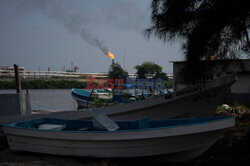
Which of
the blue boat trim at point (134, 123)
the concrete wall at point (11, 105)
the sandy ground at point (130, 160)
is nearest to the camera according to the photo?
the sandy ground at point (130, 160)

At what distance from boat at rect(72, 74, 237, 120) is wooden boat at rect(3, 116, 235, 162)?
1.16 meters

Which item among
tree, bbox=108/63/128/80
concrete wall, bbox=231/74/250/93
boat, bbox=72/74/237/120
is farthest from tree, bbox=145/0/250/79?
concrete wall, bbox=231/74/250/93

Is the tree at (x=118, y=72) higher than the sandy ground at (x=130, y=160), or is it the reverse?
the tree at (x=118, y=72)

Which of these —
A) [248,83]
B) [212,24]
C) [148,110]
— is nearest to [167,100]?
[148,110]

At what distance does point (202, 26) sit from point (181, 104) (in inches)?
99.0

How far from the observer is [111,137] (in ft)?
17.1

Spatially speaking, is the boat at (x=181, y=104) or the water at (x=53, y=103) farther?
the water at (x=53, y=103)

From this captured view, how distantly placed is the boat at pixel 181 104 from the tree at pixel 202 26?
697 millimetres

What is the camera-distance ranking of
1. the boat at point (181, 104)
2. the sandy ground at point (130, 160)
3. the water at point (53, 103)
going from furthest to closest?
the water at point (53, 103)
the boat at point (181, 104)
the sandy ground at point (130, 160)

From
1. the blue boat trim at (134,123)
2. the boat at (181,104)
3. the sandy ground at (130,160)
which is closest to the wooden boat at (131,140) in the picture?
the blue boat trim at (134,123)

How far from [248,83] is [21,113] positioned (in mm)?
13514

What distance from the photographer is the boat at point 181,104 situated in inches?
265

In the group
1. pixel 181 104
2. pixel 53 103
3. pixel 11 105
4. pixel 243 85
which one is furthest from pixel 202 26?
pixel 53 103

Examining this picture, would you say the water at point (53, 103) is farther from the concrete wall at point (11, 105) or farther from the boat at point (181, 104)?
the boat at point (181, 104)
